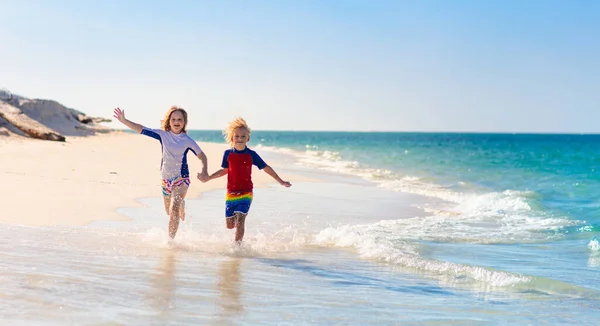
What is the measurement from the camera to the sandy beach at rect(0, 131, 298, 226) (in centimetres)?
764

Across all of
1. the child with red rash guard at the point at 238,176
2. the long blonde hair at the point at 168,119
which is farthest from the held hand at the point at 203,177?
the long blonde hair at the point at 168,119

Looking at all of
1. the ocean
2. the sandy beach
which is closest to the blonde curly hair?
the ocean

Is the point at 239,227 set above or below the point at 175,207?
below

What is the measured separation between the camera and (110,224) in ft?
24.4

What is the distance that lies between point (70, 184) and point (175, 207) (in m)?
4.42

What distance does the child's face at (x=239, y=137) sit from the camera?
662cm

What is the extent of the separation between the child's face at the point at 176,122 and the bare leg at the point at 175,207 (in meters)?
0.68

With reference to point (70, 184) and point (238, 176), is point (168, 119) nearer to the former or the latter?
point (238, 176)

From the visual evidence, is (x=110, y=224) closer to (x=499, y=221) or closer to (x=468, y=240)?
(x=468, y=240)

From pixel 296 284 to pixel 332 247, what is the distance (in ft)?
7.24

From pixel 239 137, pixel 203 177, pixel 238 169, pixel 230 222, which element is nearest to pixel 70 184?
pixel 203 177

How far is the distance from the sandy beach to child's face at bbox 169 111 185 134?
69.7 inches

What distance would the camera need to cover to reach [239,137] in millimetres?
6621

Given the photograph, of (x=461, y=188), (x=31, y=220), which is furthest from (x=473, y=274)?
(x=461, y=188)
